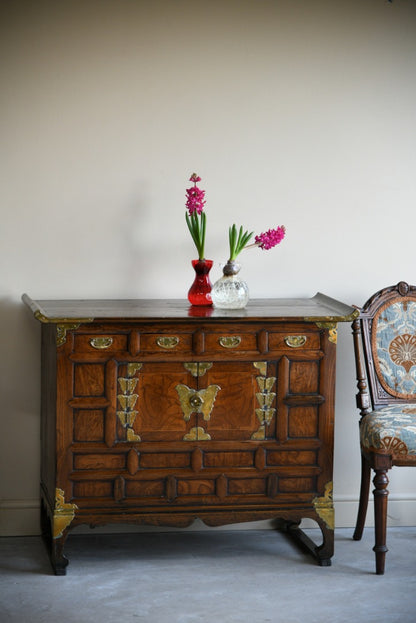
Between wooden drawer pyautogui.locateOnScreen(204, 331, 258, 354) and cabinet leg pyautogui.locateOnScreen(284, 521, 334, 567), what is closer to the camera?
wooden drawer pyautogui.locateOnScreen(204, 331, 258, 354)

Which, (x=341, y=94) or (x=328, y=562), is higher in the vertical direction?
(x=341, y=94)

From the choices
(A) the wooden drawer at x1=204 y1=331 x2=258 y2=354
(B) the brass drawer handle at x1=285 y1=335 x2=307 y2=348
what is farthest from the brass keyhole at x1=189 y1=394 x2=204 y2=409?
(B) the brass drawer handle at x1=285 y1=335 x2=307 y2=348

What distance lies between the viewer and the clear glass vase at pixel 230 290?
3420mm

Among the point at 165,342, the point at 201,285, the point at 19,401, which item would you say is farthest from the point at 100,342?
the point at 19,401

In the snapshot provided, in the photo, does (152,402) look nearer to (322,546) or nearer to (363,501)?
(322,546)

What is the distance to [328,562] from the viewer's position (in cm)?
341

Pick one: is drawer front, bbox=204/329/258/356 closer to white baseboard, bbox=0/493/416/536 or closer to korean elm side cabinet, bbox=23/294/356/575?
korean elm side cabinet, bbox=23/294/356/575

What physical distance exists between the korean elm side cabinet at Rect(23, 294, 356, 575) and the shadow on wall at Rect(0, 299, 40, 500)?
308 mm

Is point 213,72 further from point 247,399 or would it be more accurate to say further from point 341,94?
point 247,399

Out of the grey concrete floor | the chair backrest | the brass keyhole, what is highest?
the chair backrest

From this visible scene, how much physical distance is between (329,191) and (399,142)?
38 cm

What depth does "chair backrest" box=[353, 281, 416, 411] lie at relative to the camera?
3617mm

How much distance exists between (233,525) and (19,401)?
1.08 m

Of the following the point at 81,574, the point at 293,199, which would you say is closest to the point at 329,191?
the point at 293,199
